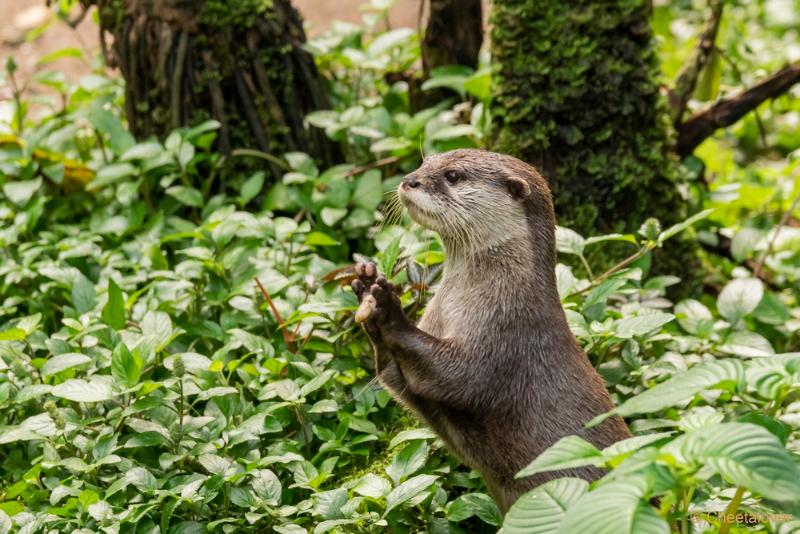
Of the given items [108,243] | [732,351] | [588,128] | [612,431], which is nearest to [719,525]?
[612,431]

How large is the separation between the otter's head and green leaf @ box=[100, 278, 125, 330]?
1.26m

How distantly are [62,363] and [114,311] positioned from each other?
41 cm

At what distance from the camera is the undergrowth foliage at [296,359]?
7.92 ft

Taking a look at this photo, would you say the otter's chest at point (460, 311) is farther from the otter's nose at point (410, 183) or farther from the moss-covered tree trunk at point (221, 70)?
the moss-covered tree trunk at point (221, 70)

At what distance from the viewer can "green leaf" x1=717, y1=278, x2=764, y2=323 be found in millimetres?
4148

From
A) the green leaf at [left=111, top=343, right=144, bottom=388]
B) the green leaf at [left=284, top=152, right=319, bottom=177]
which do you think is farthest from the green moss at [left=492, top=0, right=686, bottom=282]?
the green leaf at [left=111, top=343, right=144, bottom=388]

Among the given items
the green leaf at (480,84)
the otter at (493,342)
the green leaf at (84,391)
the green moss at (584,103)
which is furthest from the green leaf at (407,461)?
the green leaf at (480,84)

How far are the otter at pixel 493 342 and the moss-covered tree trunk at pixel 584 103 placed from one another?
1.33 m

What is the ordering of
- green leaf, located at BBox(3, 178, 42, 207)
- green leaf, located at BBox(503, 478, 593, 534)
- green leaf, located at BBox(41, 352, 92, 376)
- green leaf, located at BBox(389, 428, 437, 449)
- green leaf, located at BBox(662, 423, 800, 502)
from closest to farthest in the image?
1. green leaf, located at BBox(662, 423, 800, 502)
2. green leaf, located at BBox(503, 478, 593, 534)
3. green leaf, located at BBox(389, 428, 437, 449)
4. green leaf, located at BBox(41, 352, 92, 376)
5. green leaf, located at BBox(3, 178, 42, 207)

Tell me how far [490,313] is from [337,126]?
2134 millimetres

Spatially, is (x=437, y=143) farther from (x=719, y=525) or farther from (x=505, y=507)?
(x=719, y=525)

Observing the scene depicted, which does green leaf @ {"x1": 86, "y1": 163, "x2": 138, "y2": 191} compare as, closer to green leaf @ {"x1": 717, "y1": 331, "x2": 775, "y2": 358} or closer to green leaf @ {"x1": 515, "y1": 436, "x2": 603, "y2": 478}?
green leaf @ {"x1": 717, "y1": 331, "x2": 775, "y2": 358}

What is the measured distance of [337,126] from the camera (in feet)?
16.5

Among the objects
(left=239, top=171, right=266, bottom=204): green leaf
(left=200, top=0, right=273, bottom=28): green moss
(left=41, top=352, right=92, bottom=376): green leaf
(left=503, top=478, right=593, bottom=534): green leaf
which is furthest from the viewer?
(left=200, top=0, right=273, bottom=28): green moss
